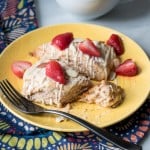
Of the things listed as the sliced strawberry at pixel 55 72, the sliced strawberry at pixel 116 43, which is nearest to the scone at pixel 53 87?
the sliced strawberry at pixel 55 72

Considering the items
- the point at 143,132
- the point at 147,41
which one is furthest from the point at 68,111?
the point at 147,41

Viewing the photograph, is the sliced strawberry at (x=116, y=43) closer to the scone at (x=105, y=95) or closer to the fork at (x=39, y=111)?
the scone at (x=105, y=95)

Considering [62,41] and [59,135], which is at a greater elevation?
[62,41]

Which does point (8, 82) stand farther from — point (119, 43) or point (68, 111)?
point (119, 43)

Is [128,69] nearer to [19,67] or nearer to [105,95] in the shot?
[105,95]

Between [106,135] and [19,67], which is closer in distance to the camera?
[106,135]

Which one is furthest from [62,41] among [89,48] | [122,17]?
[122,17]
